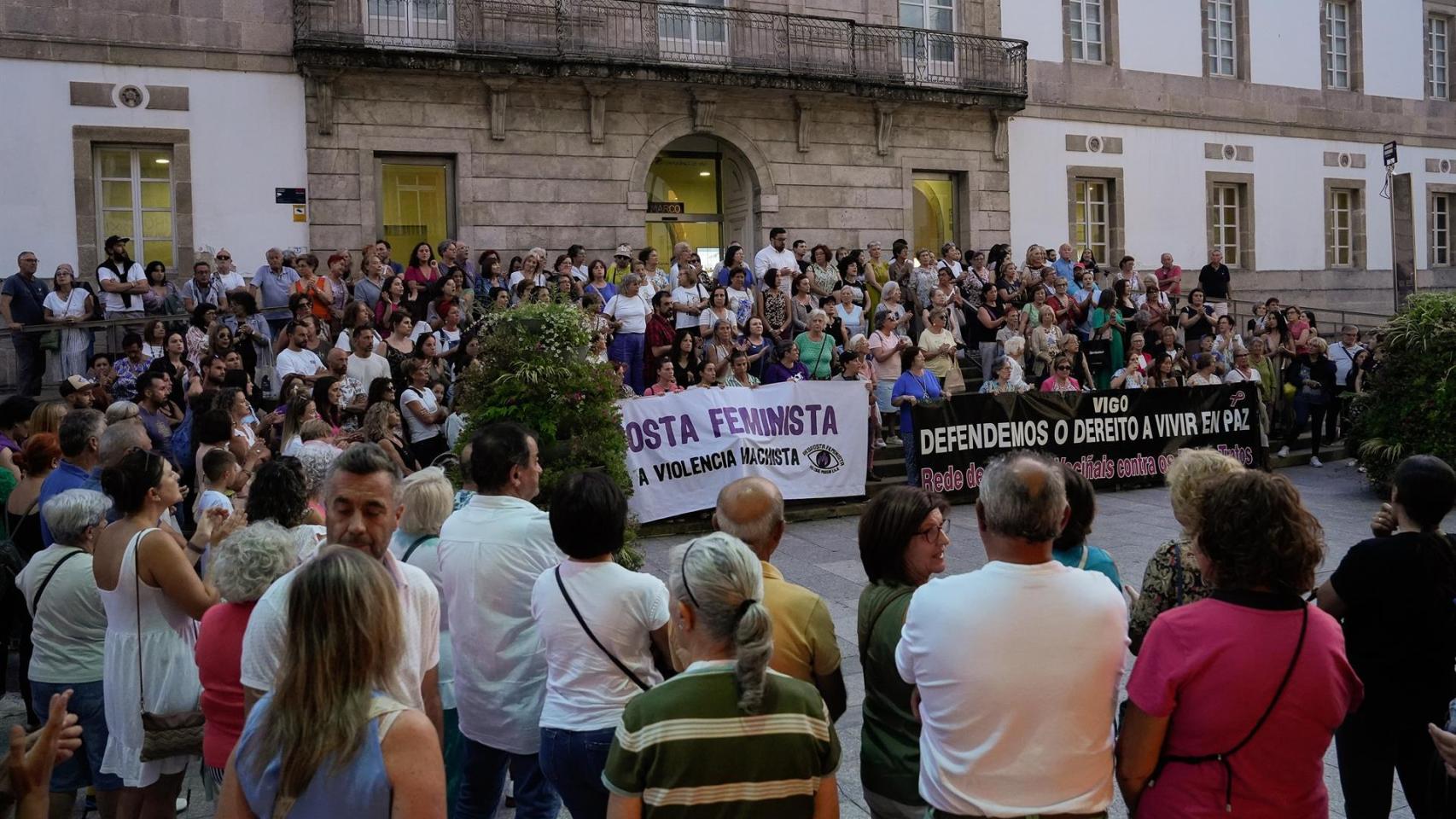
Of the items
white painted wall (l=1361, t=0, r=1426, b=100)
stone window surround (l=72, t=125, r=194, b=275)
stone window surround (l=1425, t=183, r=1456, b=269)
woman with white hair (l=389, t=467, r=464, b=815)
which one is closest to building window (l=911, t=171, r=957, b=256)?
white painted wall (l=1361, t=0, r=1426, b=100)

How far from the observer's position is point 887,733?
11.3ft

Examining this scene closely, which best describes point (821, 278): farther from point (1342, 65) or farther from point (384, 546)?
point (1342, 65)

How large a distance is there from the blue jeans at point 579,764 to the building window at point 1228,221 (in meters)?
24.7

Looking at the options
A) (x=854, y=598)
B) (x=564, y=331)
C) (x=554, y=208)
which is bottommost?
(x=854, y=598)

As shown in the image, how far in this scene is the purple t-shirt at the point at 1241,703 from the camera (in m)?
2.92

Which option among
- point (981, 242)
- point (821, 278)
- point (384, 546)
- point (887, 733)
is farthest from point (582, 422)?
point (981, 242)

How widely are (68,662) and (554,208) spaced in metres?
14.4

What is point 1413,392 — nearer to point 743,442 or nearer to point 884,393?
point 884,393

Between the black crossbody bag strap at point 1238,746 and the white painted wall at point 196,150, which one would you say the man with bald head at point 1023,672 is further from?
the white painted wall at point 196,150

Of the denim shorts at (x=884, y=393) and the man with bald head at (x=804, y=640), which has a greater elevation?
the denim shorts at (x=884, y=393)

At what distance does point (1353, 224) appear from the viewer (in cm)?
2753

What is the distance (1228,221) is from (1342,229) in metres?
3.75

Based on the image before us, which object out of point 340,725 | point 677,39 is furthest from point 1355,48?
point 340,725

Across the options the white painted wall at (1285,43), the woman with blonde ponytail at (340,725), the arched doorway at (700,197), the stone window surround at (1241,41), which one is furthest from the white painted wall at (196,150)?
the white painted wall at (1285,43)
